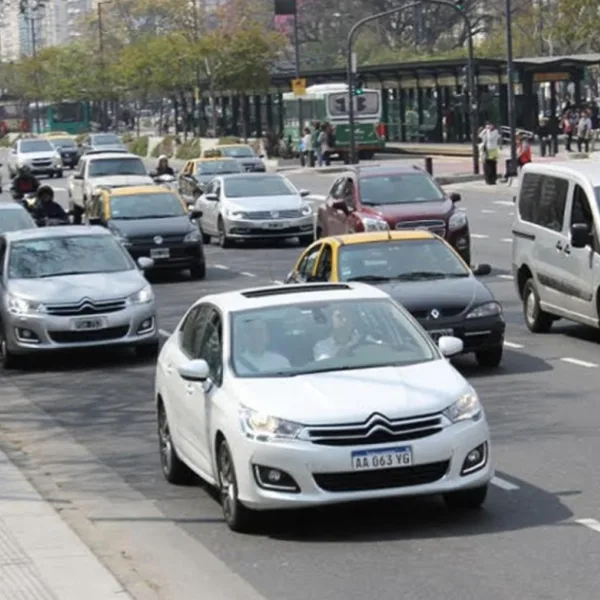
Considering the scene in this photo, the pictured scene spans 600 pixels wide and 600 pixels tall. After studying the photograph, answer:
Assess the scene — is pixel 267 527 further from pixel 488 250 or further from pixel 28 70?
pixel 28 70

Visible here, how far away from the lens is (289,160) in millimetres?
79062

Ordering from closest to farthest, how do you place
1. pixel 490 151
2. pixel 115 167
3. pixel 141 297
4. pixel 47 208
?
1. pixel 141 297
2. pixel 47 208
3. pixel 115 167
4. pixel 490 151

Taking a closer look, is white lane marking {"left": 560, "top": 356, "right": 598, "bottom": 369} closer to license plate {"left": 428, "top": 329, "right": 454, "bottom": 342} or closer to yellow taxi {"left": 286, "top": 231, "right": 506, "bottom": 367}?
yellow taxi {"left": 286, "top": 231, "right": 506, "bottom": 367}

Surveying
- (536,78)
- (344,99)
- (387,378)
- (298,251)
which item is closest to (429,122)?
(344,99)

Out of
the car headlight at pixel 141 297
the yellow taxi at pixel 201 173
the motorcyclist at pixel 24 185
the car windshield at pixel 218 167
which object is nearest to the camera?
the car headlight at pixel 141 297

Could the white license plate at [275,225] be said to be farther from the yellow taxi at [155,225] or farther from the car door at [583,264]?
the car door at [583,264]

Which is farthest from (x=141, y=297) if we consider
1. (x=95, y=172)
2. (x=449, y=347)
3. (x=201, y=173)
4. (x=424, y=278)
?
(x=95, y=172)

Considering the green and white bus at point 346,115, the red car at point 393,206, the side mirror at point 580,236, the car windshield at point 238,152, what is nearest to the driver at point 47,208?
the red car at point 393,206

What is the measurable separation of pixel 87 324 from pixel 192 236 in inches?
455

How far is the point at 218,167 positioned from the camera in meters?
48.8

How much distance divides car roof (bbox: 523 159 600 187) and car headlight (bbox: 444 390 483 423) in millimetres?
9672

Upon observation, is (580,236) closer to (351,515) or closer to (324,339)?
(324,339)

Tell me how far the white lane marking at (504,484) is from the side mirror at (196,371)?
2206 mm

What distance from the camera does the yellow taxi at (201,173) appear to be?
45.2m
